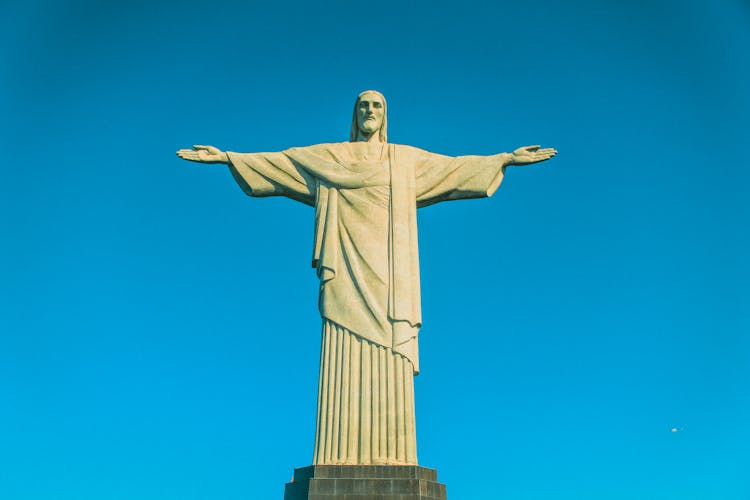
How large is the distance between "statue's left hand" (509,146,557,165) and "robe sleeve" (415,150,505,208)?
0.87 ft

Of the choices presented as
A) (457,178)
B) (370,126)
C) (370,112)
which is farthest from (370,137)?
(457,178)

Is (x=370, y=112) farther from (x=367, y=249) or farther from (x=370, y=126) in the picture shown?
(x=367, y=249)

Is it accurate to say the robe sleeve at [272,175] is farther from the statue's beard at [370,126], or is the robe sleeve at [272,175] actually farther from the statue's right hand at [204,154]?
the statue's beard at [370,126]

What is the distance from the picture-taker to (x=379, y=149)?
14055mm

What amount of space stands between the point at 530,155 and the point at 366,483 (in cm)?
666

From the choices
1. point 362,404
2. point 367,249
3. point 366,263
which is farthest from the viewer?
point 367,249

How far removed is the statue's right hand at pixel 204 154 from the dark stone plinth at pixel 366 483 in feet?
19.7

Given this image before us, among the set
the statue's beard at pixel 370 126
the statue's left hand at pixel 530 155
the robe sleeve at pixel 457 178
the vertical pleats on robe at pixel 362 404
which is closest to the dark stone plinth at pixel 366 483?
the vertical pleats on robe at pixel 362 404

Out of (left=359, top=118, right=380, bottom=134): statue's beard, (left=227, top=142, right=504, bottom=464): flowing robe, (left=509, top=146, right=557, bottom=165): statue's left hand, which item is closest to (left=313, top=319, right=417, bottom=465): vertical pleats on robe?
(left=227, top=142, right=504, bottom=464): flowing robe

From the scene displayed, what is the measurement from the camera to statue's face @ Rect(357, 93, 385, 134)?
14241 mm

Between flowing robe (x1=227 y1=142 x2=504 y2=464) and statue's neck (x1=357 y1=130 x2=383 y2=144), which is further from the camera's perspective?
statue's neck (x1=357 y1=130 x2=383 y2=144)

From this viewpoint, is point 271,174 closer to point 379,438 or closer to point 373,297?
point 373,297

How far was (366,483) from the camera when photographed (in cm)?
1112

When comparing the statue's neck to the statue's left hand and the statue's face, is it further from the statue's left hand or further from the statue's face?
the statue's left hand
